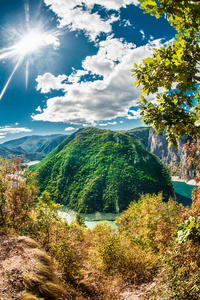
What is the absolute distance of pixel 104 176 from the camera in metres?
124

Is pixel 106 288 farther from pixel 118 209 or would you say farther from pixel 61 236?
pixel 118 209

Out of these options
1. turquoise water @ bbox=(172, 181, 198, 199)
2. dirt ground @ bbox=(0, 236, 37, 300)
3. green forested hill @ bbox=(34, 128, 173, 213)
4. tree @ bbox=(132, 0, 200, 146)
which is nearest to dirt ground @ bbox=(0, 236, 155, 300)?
dirt ground @ bbox=(0, 236, 37, 300)

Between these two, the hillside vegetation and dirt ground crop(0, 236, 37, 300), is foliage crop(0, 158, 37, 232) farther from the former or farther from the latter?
dirt ground crop(0, 236, 37, 300)

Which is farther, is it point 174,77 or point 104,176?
point 104,176

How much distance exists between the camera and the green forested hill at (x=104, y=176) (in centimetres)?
10631

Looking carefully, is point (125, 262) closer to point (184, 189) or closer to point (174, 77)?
point (174, 77)

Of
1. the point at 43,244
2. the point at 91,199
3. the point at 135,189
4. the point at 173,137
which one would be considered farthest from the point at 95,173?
the point at 173,137

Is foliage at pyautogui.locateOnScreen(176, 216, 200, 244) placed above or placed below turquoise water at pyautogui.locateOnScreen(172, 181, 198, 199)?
above

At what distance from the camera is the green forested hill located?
10631cm

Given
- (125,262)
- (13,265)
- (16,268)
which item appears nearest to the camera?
(16,268)

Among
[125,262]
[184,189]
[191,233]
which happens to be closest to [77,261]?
[125,262]

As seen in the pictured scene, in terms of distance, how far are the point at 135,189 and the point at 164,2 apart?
11309cm

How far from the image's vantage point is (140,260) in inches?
399

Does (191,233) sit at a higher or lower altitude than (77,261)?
higher
